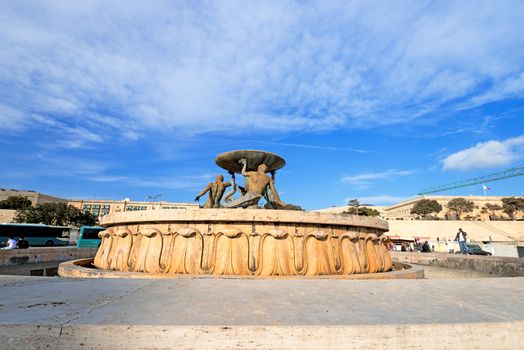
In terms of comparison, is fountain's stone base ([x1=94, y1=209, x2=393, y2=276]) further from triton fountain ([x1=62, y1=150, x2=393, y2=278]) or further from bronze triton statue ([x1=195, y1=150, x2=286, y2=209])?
bronze triton statue ([x1=195, y1=150, x2=286, y2=209])

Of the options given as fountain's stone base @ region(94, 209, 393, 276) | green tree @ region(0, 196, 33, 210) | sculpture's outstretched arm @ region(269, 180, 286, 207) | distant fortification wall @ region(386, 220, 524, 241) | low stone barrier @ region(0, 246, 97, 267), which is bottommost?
low stone barrier @ region(0, 246, 97, 267)

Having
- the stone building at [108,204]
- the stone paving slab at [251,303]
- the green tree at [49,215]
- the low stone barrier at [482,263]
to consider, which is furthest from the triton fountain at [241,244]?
the stone building at [108,204]

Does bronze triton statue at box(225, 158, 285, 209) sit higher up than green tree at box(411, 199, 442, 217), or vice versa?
green tree at box(411, 199, 442, 217)

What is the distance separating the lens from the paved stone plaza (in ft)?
5.89

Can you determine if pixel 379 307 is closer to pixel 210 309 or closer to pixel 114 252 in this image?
pixel 210 309

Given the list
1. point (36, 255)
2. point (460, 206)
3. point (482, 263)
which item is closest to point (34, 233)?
point (36, 255)

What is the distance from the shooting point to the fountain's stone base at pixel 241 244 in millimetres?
5410

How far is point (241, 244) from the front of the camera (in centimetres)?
553

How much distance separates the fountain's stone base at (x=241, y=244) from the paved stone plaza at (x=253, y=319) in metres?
2.34

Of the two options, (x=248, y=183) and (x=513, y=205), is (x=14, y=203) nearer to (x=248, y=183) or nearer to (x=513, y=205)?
(x=248, y=183)

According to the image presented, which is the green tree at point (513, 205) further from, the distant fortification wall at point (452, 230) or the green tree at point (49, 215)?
the green tree at point (49, 215)

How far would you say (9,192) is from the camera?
8619 cm

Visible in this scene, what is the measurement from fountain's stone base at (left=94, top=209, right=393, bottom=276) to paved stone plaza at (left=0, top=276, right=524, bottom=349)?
2.34 metres

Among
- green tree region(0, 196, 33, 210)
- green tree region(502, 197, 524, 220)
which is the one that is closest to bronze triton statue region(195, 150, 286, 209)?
green tree region(0, 196, 33, 210)
